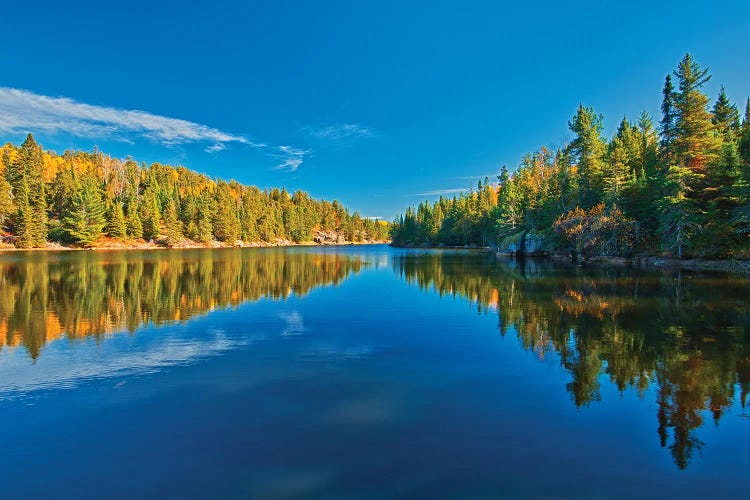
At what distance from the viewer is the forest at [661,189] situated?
37562mm

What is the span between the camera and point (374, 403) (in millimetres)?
8766

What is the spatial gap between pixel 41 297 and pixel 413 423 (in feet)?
78.1

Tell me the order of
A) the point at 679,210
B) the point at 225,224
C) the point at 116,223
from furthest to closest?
1. the point at 225,224
2. the point at 116,223
3. the point at 679,210

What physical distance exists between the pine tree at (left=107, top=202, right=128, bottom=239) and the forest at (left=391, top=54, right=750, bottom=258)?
Answer: 8808 centimetres

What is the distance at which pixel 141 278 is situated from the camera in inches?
1250

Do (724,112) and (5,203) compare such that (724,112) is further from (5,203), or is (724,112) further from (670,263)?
(5,203)

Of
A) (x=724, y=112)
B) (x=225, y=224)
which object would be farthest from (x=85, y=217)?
(x=724, y=112)

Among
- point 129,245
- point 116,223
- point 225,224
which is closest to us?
point 116,223

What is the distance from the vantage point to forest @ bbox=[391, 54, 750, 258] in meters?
37.6

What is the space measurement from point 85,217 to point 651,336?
341 ft

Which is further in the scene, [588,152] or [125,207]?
[125,207]

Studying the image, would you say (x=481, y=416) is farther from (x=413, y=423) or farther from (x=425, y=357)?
(x=425, y=357)

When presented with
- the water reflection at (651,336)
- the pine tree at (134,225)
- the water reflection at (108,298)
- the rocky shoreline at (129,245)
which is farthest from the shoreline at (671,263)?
the pine tree at (134,225)

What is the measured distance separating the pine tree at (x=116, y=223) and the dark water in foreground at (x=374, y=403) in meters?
87.8
